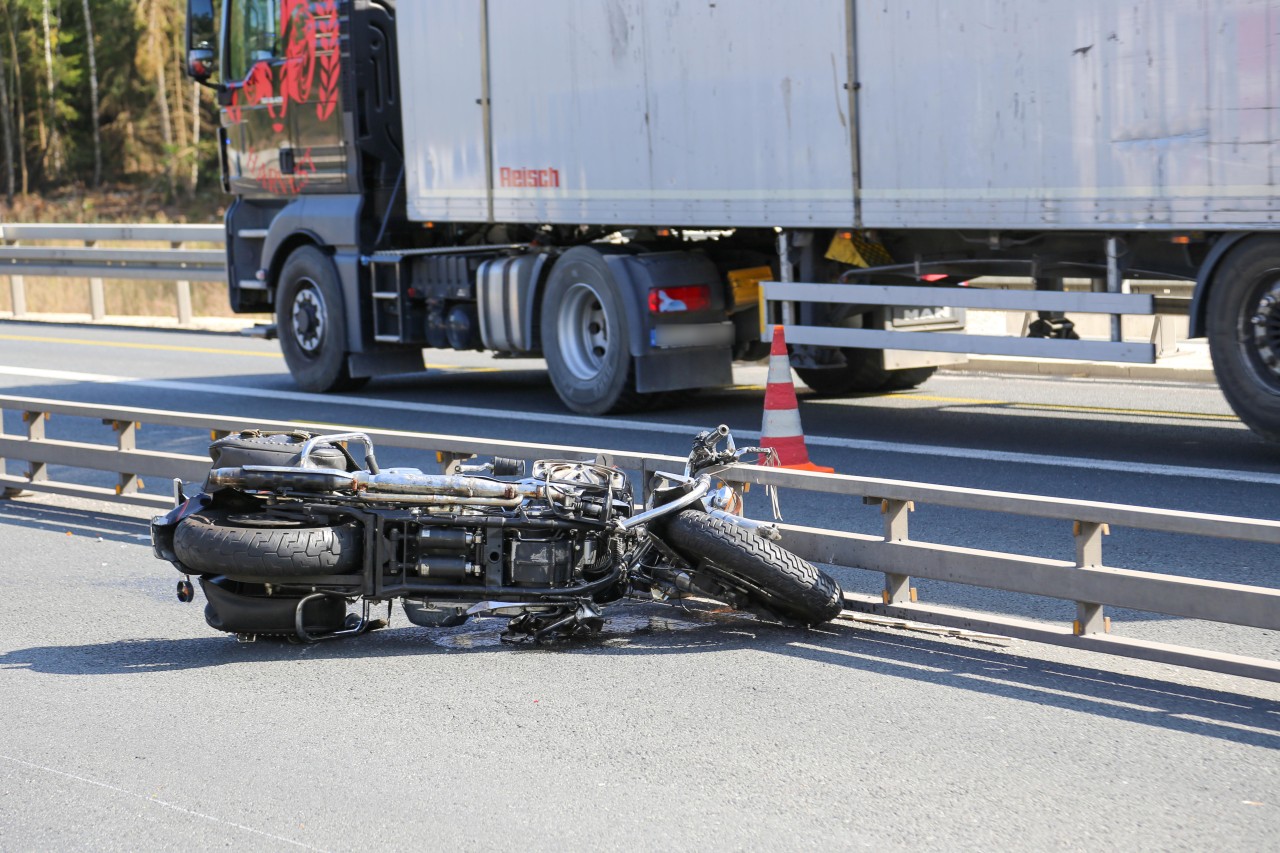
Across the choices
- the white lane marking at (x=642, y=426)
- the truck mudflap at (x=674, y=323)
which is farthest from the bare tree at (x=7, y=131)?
the truck mudflap at (x=674, y=323)

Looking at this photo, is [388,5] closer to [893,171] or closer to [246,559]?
[893,171]

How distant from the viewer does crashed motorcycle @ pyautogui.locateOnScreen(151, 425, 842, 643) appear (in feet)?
20.9

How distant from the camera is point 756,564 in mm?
6301

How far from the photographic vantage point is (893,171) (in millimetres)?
11305

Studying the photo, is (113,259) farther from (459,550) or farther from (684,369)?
(459,550)

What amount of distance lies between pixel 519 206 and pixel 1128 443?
5384 millimetres

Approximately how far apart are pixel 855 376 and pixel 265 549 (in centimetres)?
852

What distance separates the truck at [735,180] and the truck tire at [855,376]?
1.0 inches

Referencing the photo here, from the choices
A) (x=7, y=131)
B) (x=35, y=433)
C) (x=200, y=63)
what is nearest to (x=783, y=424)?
(x=35, y=433)

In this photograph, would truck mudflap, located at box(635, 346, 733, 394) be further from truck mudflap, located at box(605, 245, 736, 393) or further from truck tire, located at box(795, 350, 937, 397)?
truck tire, located at box(795, 350, 937, 397)

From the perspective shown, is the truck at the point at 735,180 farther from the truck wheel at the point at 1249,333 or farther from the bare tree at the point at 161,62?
the bare tree at the point at 161,62

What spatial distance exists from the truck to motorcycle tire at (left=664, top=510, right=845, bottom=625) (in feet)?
14.7

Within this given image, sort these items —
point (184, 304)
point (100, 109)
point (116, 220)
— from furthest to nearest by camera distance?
point (100, 109), point (116, 220), point (184, 304)

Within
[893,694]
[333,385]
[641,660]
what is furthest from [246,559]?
[333,385]
